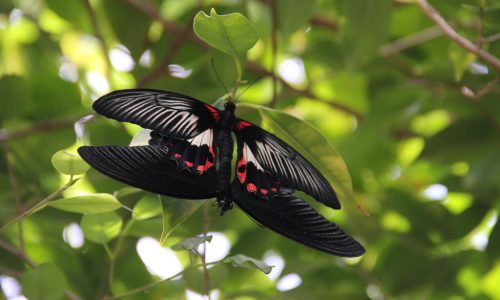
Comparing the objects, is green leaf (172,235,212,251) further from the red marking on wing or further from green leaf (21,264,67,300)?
green leaf (21,264,67,300)

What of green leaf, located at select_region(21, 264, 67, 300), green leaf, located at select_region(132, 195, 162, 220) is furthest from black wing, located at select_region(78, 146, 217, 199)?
green leaf, located at select_region(21, 264, 67, 300)

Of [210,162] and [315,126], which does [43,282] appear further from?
[315,126]

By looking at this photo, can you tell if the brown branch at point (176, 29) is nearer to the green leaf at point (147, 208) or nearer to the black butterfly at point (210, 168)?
the green leaf at point (147, 208)

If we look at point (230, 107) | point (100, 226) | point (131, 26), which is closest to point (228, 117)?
point (230, 107)

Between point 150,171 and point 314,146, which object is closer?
point 150,171

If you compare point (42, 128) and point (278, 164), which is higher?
point (42, 128)

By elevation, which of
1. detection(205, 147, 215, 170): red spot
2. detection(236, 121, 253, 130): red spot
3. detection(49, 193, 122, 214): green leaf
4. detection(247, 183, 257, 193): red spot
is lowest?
detection(49, 193, 122, 214): green leaf

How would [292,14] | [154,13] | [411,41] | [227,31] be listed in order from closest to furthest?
[227,31] < [292,14] < [154,13] < [411,41]
